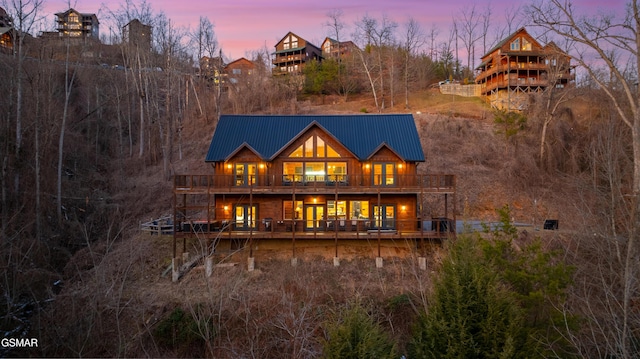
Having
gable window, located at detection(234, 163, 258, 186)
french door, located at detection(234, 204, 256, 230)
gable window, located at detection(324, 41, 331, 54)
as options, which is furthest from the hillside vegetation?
gable window, located at detection(324, 41, 331, 54)

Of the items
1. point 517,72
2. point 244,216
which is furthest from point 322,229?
point 517,72

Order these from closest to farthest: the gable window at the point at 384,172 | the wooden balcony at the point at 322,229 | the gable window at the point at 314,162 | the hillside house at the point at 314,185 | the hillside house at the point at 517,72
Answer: the wooden balcony at the point at 322,229 → the hillside house at the point at 314,185 → the gable window at the point at 384,172 → the gable window at the point at 314,162 → the hillside house at the point at 517,72

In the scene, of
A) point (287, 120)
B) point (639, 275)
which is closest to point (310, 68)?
point (287, 120)

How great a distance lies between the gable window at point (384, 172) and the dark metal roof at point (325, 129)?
0.87 m

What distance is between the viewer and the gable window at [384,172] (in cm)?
2258

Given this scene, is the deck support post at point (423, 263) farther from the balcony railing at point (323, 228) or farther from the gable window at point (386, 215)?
the gable window at point (386, 215)

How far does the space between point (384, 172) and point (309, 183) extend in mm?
4575

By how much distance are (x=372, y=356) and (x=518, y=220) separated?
80.5 ft

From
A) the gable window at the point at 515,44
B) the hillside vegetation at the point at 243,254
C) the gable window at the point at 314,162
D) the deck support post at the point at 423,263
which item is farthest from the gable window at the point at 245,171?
the gable window at the point at 515,44

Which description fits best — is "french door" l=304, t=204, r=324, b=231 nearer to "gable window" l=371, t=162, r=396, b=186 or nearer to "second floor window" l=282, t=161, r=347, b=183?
"second floor window" l=282, t=161, r=347, b=183

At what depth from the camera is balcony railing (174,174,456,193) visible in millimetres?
21031

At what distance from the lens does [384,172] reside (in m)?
22.7

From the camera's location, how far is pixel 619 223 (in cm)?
1695

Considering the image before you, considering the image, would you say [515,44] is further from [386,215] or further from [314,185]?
[314,185]
